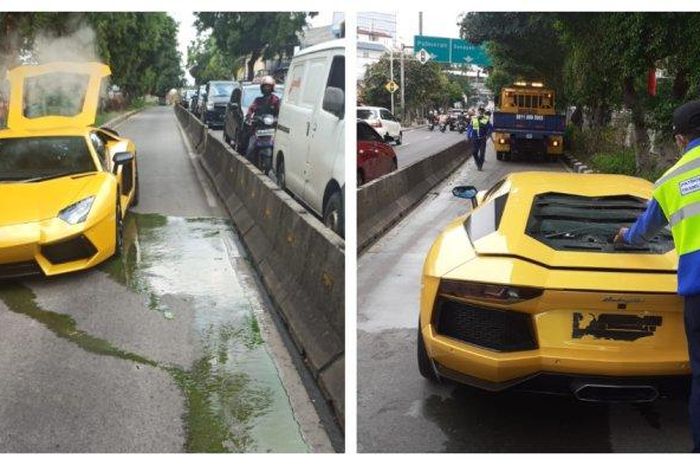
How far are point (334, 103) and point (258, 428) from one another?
2.33 m

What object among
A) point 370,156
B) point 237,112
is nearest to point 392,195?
point 370,156

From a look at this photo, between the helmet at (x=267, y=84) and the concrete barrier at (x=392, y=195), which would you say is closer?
the concrete barrier at (x=392, y=195)

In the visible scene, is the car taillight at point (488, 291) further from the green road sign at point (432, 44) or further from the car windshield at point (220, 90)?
the car windshield at point (220, 90)

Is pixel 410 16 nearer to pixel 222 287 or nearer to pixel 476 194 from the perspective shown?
pixel 476 194

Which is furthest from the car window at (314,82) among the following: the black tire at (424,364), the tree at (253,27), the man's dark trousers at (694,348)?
the man's dark trousers at (694,348)

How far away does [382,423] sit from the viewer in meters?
3.15

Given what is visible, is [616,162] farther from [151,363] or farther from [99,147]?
[151,363]

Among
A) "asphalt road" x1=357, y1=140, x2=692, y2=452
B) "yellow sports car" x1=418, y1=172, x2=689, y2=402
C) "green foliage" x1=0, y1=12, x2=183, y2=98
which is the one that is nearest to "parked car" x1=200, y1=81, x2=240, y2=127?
"green foliage" x1=0, y1=12, x2=183, y2=98

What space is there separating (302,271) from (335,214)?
71 centimetres

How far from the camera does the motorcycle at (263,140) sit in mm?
8898

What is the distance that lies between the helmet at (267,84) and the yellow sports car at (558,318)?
5.02 metres

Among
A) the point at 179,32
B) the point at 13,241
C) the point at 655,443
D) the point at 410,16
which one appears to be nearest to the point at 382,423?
the point at 655,443
